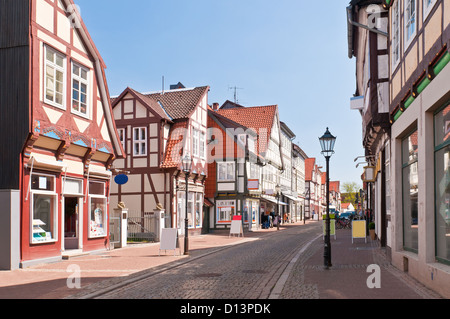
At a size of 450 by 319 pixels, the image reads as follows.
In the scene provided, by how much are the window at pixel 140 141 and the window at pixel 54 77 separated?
46.2 ft

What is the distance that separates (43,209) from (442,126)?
39.5 ft

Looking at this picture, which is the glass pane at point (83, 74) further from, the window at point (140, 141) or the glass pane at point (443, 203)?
the glass pane at point (443, 203)

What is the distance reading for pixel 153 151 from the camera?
3048 cm

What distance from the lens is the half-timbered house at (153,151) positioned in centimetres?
3023

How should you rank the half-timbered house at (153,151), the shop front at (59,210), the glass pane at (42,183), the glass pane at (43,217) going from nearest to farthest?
the shop front at (59,210)
the glass pane at (42,183)
the glass pane at (43,217)
the half-timbered house at (153,151)

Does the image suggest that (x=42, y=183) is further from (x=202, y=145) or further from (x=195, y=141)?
(x=202, y=145)

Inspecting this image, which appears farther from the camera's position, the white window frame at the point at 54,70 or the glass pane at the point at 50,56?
the glass pane at the point at 50,56

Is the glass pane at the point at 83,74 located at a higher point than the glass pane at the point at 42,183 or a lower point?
higher

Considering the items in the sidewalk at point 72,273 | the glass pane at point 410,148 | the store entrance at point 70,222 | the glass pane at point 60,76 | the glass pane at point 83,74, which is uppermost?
the glass pane at point 83,74

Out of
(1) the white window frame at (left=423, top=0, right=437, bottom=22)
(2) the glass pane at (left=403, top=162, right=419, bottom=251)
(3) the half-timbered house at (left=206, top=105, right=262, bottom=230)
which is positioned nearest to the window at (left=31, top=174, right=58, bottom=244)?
(2) the glass pane at (left=403, top=162, right=419, bottom=251)

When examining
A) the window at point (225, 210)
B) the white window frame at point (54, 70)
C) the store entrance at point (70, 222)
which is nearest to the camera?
the white window frame at point (54, 70)

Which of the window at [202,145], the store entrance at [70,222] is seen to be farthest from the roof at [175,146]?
the store entrance at [70,222]

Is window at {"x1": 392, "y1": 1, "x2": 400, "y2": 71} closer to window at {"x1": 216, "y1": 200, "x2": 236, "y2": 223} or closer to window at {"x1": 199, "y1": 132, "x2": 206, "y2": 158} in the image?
window at {"x1": 199, "y1": 132, "x2": 206, "y2": 158}
